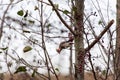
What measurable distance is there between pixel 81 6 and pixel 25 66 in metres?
0.46

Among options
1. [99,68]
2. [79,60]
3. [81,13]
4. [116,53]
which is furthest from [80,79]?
[99,68]

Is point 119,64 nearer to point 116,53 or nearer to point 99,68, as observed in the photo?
point 116,53

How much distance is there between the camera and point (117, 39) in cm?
214

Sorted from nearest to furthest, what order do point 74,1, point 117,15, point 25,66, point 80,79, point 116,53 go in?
point 80,79, point 74,1, point 25,66, point 116,53, point 117,15

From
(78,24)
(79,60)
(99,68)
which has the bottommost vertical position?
(99,68)

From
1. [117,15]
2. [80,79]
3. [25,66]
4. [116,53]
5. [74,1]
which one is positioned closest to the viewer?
[80,79]

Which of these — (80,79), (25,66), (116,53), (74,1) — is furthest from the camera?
(116,53)

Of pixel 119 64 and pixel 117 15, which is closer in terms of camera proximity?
pixel 119 64

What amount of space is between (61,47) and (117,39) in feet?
2.54

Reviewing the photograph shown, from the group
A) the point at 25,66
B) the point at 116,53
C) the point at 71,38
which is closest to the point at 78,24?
the point at 71,38

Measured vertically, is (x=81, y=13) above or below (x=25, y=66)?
above

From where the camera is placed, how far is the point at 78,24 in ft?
4.58

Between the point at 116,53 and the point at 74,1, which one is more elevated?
the point at 74,1

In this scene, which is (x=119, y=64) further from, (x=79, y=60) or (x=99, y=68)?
(x=79, y=60)
